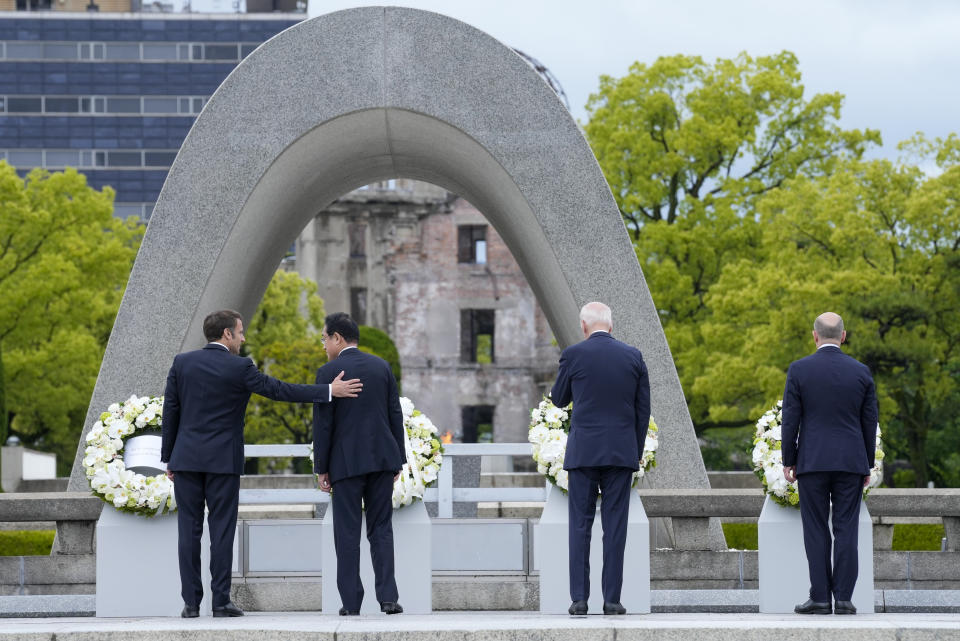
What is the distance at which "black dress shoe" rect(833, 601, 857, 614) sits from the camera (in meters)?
8.07

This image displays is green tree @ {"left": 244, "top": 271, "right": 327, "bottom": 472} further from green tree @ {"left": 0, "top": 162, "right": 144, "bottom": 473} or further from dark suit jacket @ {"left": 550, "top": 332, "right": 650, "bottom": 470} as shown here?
dark suit jacket @ {"left": 550, "top": 332, "right": 650, "bottom": 470}

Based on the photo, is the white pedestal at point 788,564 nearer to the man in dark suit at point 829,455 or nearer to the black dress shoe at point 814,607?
the man in dark suit at point 829,455

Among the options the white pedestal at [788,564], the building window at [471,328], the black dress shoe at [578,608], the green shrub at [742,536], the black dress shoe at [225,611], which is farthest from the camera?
the building window at [471,328]

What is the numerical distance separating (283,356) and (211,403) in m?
29.9

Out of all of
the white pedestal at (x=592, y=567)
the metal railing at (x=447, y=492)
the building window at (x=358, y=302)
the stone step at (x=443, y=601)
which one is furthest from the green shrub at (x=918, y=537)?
the building window at (x=358, y=302)

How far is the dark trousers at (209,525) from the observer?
802 centimetres

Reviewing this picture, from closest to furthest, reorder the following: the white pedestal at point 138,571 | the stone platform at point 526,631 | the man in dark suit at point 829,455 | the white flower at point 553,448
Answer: the stone platform at point 526,631, the man in dark suit at point 829,455, the white pedestal at point 138,571, the white flower at point 553,448

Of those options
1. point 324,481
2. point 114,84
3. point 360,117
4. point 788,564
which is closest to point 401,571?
point 324,481

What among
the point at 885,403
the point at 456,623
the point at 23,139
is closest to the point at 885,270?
the point at 885,403

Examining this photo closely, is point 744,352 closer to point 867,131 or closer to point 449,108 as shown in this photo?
point 867,131

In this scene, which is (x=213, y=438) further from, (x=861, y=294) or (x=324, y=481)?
(x=861, y=294)

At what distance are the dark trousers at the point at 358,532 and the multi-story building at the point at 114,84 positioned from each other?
2471 inches

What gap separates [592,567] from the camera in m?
8.58

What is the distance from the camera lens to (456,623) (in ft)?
23.0
